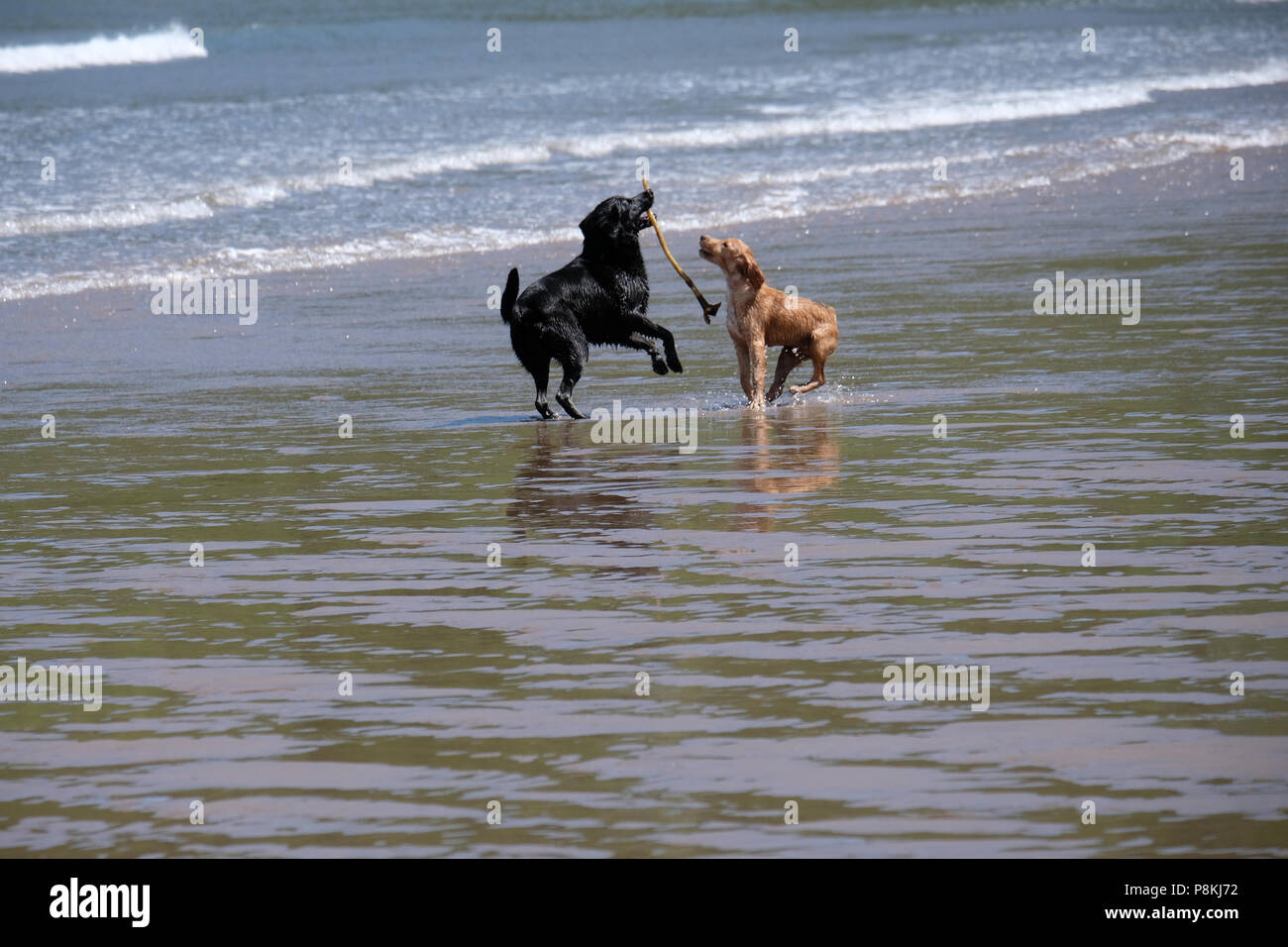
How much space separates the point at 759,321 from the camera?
391 inches

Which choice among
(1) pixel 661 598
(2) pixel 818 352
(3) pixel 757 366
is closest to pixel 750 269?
(3) pixel 757 366

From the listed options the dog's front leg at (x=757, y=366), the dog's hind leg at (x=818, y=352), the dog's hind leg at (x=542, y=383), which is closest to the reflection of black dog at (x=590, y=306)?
the dog's hind leg at (x=542, y=383)

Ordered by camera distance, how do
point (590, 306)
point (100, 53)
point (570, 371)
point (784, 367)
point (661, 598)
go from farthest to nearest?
point (100, 53), point (784, 367), point (590, 306), point (570, 371), point (661, 598)

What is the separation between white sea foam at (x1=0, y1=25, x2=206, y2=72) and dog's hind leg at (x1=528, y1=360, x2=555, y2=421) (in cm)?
3815

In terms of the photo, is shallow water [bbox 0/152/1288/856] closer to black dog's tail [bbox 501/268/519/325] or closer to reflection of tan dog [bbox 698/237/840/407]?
reflection of tan dog [bbox 698/237/840/407]

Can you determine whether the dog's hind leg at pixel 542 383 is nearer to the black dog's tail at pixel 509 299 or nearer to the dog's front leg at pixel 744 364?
the black dog's tail at pixel 509 299

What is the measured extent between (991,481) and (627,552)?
182 cm

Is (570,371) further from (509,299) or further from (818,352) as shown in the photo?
(818,352)

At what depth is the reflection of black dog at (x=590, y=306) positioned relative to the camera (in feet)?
32.4

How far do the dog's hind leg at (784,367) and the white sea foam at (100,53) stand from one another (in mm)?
38289

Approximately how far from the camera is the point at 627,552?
6770 mm

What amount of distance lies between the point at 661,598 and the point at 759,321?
4.08 metres

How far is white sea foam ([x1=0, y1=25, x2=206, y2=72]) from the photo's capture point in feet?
150
